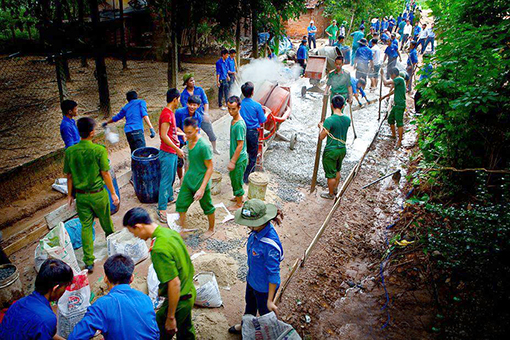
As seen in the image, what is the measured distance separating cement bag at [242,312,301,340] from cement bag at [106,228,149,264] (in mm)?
2112

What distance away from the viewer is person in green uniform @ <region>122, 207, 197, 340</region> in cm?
276

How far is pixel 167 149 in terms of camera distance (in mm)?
5430

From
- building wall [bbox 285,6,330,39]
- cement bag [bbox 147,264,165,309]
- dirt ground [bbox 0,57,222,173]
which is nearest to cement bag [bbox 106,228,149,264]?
cement bag [bbox 147,264,165,309]

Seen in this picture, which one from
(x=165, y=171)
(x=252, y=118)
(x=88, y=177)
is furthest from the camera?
(x=252, y=118)

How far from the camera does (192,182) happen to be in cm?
482

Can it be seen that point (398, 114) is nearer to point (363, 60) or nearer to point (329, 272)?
point (363, 60)

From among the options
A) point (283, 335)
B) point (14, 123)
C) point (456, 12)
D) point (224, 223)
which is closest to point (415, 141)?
point (456, 12)

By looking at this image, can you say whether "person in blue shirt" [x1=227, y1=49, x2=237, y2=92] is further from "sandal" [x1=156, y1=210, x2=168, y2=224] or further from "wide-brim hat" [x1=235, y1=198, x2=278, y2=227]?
"wide-brim hat" [x1=235, y1=198, x2=278, y2=227]

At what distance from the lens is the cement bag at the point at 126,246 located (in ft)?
15.0

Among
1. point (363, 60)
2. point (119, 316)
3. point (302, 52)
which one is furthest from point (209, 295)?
point (302, 52)

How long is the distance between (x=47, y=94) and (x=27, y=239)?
6.24 meters

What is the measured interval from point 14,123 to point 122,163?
9.70 feet

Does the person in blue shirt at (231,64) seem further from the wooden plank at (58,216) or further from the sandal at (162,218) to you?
the wooden plank at (58,216)

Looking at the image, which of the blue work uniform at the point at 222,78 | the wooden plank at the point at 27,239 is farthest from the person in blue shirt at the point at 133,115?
the blue work uniform at the point at 222,78
